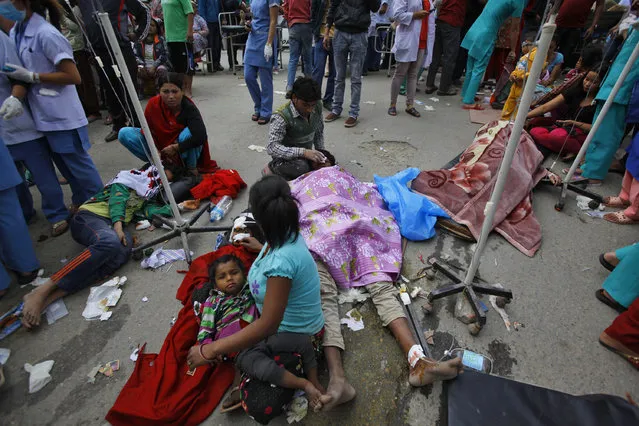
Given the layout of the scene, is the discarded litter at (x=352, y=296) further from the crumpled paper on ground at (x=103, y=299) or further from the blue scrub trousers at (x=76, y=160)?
the blue scrub trousers at (x=76, y=160)

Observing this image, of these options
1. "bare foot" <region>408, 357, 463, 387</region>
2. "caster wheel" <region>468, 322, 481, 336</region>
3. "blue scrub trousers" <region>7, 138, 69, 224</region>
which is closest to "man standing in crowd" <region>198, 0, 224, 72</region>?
"blue scrub trousers" <region>7, 138, 69, 224</region>

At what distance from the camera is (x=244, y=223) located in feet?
8.72

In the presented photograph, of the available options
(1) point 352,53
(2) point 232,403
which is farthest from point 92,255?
(1) point 352,53

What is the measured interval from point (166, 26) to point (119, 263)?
13.5ft

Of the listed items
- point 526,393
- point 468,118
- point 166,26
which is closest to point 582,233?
point 526,393

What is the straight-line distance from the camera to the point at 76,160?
2.97 metres

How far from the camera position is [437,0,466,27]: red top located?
5.88 meters

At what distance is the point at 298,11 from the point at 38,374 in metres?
4.96

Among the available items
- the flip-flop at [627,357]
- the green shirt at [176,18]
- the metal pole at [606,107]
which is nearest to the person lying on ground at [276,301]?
the flip-flop at [627,357]

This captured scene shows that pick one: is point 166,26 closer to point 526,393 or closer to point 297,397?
point 297,397


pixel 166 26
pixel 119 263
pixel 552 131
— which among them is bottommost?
pixel 119 263

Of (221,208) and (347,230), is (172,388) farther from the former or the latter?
(221,208)

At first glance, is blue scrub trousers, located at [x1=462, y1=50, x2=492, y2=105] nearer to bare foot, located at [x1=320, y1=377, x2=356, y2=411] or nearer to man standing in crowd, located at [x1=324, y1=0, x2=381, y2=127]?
man standing in crowd, located at [x1=324, y1=0, x2=381, y2=127]

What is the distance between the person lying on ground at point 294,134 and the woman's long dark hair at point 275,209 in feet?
5.93
